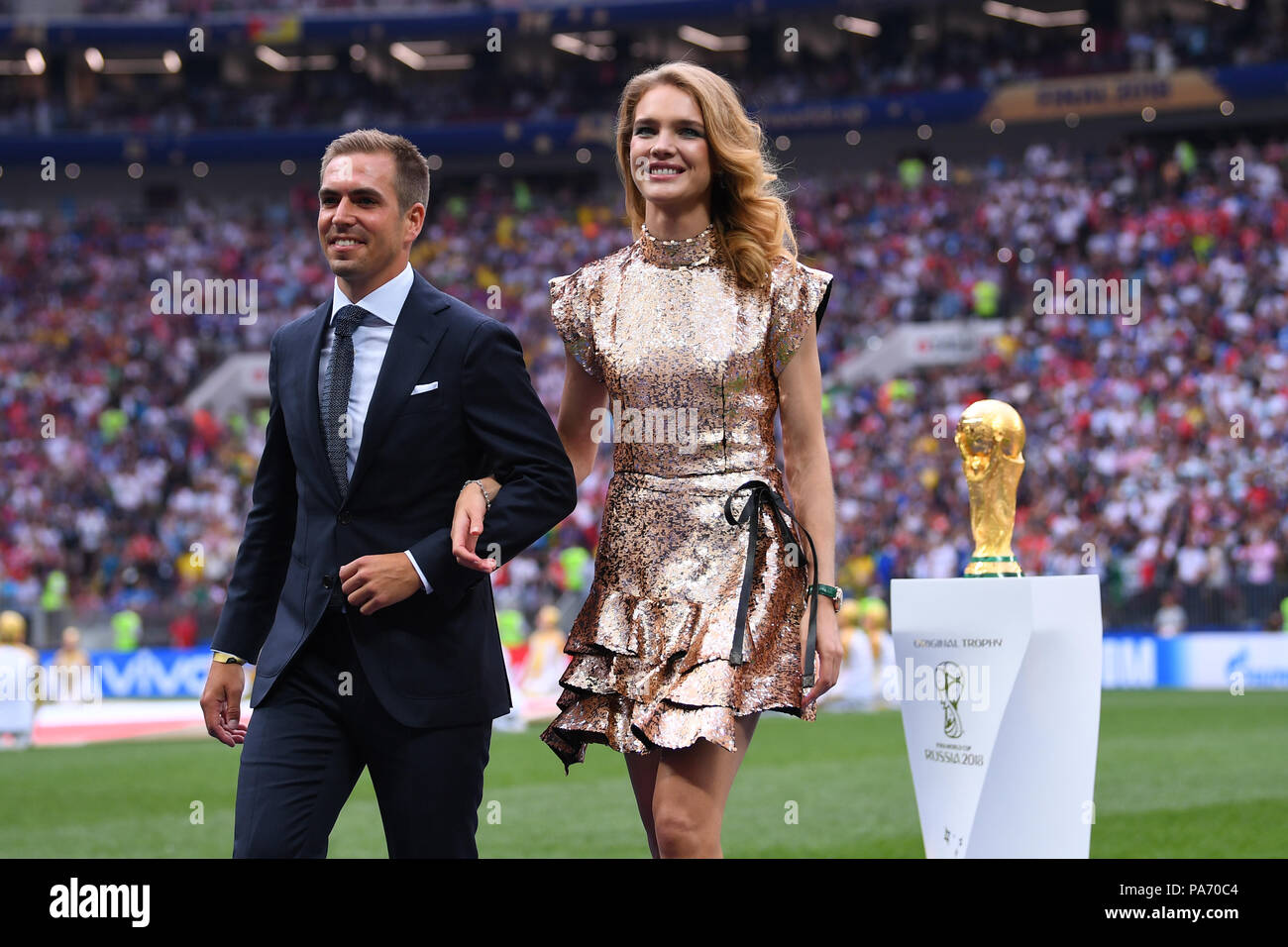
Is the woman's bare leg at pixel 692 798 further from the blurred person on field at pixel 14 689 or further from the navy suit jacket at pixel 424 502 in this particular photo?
the blurred person on field at pixel 14 689

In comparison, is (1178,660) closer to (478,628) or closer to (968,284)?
(968,284)

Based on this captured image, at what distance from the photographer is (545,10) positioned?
30.5m

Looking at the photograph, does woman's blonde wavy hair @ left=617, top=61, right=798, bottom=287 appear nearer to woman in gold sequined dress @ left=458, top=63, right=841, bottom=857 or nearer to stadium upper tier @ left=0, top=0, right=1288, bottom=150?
woman in gold sequined dress @ left=458, top=63, right=841, bottom=857

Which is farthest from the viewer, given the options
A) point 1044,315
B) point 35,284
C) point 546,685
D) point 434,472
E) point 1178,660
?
point 35,284

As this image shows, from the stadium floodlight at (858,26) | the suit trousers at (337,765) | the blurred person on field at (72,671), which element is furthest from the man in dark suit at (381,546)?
the stadium floodlight at (858,26)

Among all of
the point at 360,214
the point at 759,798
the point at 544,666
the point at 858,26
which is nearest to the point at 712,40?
the point at 858,26

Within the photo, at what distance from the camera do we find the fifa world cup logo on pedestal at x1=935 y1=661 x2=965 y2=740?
4.02 meters

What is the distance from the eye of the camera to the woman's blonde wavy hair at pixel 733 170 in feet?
12.0

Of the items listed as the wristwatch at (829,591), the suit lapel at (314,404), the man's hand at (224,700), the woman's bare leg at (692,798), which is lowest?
the woman's bare leg at (692,798)

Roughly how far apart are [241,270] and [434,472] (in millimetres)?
27102

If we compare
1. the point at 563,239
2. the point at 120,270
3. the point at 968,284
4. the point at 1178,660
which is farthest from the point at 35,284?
the point at 1178,660

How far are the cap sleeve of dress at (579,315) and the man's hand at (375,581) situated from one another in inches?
32.8

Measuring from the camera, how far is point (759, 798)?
10000 millimetres

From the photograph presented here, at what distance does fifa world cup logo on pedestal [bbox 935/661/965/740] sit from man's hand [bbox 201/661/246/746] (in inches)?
68.7
